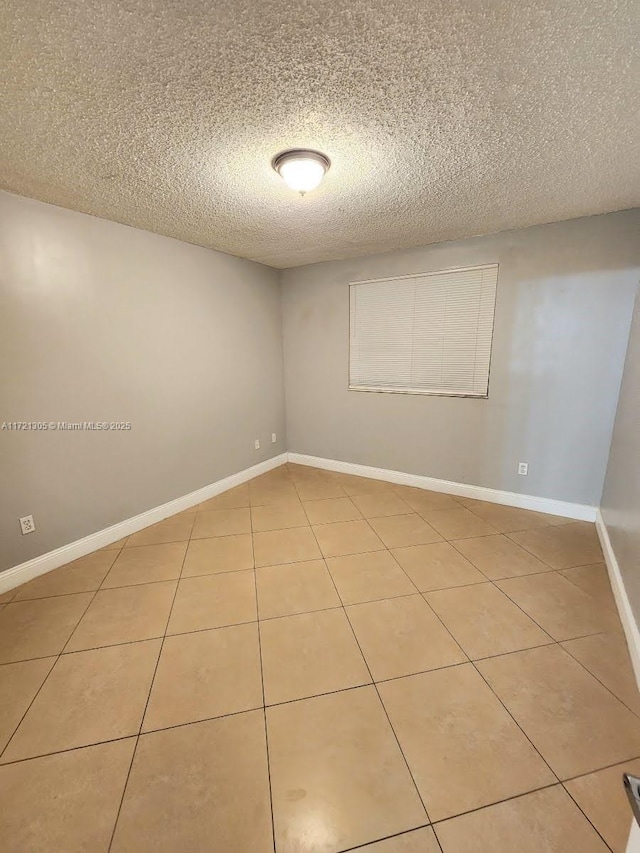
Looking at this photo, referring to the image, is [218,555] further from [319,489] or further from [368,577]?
[319,489]

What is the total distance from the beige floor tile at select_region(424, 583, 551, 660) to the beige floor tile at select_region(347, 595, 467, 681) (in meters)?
0.06

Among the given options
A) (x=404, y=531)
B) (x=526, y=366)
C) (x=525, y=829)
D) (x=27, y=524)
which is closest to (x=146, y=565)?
(x=27, y=524)

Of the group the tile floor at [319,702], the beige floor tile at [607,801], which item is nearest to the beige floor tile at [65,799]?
the tile floor at [319,702]

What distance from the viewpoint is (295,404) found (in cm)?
427

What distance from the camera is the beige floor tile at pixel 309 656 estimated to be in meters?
1.48

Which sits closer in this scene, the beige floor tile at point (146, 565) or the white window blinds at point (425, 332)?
the beige floor tile at point (146, 565)

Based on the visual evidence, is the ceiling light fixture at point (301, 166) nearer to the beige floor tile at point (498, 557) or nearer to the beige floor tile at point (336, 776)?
the beige floor tile at point (336, 776)

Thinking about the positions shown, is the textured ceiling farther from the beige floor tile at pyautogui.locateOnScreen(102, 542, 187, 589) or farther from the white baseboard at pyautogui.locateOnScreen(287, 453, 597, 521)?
the beige floor tile at pyautogui.locateOnScreen(102, 542, 187, 589)

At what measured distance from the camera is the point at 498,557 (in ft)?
7.84

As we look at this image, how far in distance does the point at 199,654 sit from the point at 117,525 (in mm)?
1473

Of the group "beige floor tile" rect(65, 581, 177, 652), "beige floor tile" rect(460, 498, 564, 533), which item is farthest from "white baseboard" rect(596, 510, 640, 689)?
"beige floor tile" rect(65, 581, 177, 652)

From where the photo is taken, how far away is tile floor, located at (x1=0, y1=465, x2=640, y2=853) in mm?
1050

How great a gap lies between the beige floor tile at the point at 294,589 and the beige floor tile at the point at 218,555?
200 mm

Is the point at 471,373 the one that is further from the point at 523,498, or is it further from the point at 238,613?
the point at 238,613
